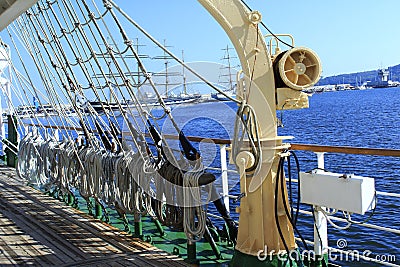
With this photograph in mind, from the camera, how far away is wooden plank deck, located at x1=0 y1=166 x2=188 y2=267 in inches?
110

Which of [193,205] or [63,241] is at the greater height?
[193,205]

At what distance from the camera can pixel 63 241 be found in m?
3.16

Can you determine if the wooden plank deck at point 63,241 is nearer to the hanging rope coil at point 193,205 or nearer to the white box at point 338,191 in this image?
the hanging rope coil at point 193,205

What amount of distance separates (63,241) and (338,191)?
1.82 m

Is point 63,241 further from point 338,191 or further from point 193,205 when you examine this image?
point 338,191

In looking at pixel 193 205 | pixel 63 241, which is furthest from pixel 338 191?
pixel 63 241

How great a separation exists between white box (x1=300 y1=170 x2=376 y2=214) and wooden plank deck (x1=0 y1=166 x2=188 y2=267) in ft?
2.74

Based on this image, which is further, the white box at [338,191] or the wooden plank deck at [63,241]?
the wooden plank deck at [63,241]

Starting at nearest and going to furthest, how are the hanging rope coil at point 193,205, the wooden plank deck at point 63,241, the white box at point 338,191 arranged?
the white box at point 338,191
the hanging rope coil at point 193,205
the wooden plank deck at point 63,241

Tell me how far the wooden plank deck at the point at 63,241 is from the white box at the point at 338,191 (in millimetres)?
835

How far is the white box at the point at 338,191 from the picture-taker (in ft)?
7.38

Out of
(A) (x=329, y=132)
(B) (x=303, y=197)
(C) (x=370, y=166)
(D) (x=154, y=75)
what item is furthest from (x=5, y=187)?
(A) (x=329, y=132)

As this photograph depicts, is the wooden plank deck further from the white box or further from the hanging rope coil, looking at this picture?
the white box

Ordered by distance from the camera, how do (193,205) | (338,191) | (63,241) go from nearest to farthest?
(338,191) < (193,205) < (63,241)
